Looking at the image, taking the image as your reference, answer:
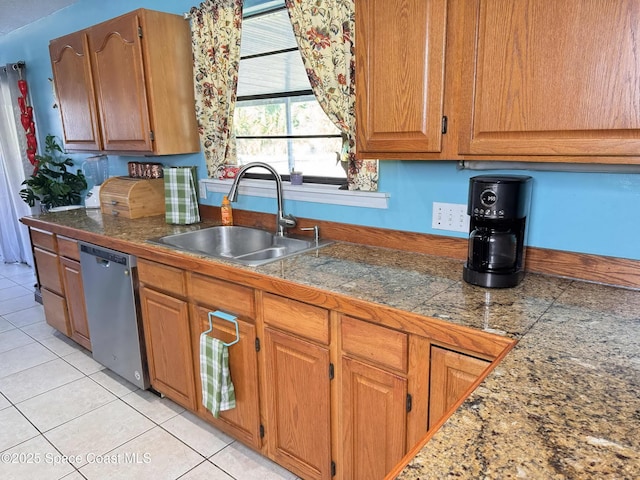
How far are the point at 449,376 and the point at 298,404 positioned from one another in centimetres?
70

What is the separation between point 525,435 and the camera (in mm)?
768

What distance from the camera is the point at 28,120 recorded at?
14.8 feet

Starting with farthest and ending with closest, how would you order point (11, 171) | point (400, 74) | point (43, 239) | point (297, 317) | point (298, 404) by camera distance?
point (11, 171) → point (43, 239) → point (298, 404) → point (297, 317) → point (400, 74)

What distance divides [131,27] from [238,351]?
1.98m

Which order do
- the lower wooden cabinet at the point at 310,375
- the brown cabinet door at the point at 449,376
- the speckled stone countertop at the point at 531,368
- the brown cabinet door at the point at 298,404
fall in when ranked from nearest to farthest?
the speckled stone countertop at the point at 531,368 < the brown cabinet door at the point at 449,376 < the lower wooden cabinet at the point at 310,375 < the brown cabinet door at the point at 298,404

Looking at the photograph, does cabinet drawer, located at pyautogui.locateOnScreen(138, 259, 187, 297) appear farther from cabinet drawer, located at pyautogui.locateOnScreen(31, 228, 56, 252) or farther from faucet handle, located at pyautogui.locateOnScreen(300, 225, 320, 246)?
cabinet drawer, located at pyautogui.locateOnScreen(31, 228, 56, 252)

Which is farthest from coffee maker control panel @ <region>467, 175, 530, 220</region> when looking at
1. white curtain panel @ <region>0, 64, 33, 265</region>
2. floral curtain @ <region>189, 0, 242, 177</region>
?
white curtain panel @ <region>0, 64, 33, 265</region>

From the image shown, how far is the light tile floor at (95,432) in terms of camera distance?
203cm

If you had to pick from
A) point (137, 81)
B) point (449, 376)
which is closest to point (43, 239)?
point (137, 81)

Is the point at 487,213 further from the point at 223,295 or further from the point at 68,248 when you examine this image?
the point at 68,248

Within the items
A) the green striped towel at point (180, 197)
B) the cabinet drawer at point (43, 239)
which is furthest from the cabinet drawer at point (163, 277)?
the cabinet drawer at point (43, 239)

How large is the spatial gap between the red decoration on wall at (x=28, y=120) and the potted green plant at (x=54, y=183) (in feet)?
0.77

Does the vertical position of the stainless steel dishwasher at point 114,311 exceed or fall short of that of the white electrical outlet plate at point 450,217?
it falls short

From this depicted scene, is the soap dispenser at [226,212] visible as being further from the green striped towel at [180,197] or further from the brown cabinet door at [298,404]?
the brown cabinet door at [298,404]
